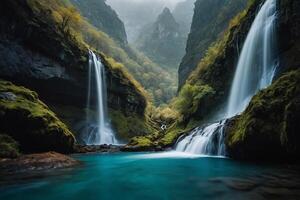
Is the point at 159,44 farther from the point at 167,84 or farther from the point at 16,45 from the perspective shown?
the point at 16,45

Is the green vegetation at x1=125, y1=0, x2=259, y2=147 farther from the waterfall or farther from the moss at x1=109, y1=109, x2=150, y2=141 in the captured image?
the moss at x1=109, y1=109, x2=150, y2=141

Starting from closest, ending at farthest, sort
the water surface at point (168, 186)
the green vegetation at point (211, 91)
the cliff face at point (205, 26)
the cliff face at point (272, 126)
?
the water surface at point (168, 186) → the cliff face at point (272, 126) → the green vegetation at point (211, 91) → the cliff face at point (205, 26)

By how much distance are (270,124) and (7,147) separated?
12.2 metres

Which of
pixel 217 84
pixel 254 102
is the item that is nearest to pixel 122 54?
pixel 217 84

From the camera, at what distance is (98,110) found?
3669 centimetres

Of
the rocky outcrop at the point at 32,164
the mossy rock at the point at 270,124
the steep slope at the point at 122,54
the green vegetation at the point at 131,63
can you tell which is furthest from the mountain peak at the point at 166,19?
the rocky outcrop at the point at 32,164

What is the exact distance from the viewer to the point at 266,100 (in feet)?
39.1

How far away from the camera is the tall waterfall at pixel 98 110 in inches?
1331

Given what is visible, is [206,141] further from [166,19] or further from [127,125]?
[166,19]

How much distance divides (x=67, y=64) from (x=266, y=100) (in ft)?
80.1

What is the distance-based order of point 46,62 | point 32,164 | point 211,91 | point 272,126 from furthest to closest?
point 211,91 < point 46,62 < point 272,126 < point 32,164

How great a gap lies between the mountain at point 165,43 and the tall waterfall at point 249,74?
123 m

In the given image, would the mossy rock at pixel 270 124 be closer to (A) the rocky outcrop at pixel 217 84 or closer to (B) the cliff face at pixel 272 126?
(B) the cliff face at pixel 272 126

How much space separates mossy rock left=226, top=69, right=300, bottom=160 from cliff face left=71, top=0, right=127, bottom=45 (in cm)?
10668
